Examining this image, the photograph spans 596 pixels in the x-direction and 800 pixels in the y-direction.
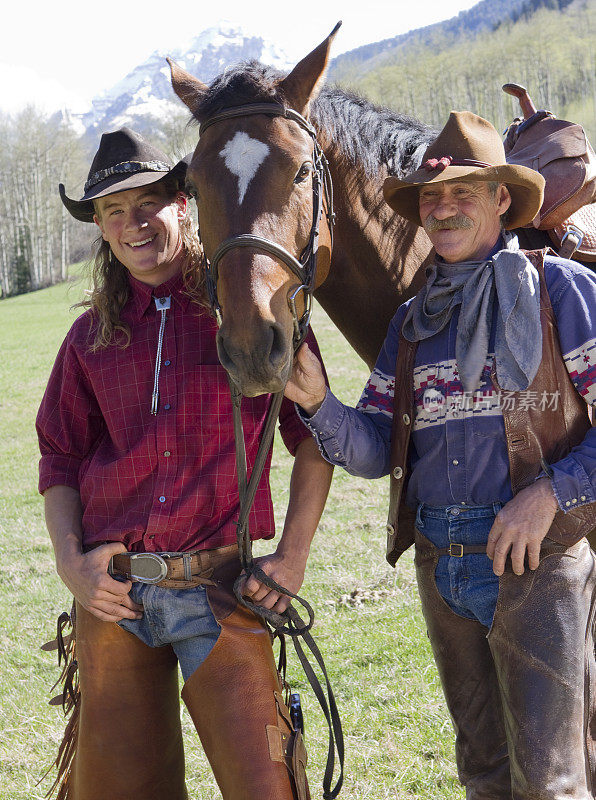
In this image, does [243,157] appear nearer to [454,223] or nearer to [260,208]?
[260,208]

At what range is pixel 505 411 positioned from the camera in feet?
6.39

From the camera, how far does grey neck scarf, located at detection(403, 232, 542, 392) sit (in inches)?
75.2

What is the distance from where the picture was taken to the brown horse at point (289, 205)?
1.81 m

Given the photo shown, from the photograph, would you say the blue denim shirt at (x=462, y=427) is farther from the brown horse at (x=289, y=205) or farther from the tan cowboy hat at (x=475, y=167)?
the brown horse at (x=289, y=205)

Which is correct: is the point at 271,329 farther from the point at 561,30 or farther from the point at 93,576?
the point at 561,30

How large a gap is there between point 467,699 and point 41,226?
4724 cm

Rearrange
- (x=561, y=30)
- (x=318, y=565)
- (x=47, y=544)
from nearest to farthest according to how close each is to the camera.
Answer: (x=318, y=565), (x=47, y=544), (x=561, y=30)

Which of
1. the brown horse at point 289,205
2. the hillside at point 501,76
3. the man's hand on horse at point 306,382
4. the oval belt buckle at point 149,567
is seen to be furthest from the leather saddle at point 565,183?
the hillside at point 501,76

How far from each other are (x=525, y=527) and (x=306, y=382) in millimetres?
694

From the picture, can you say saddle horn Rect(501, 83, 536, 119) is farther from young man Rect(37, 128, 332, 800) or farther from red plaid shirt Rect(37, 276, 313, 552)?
red plaid shirt Rect(37, 276, 313, 552)

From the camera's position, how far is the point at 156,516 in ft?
7.01

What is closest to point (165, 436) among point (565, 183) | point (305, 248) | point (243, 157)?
point (305, 248)

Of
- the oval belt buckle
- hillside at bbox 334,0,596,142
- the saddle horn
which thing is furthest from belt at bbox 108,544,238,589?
hillside at bbox 334,0,596,142

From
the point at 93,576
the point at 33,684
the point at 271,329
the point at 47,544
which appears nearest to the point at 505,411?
the point at 271,329
